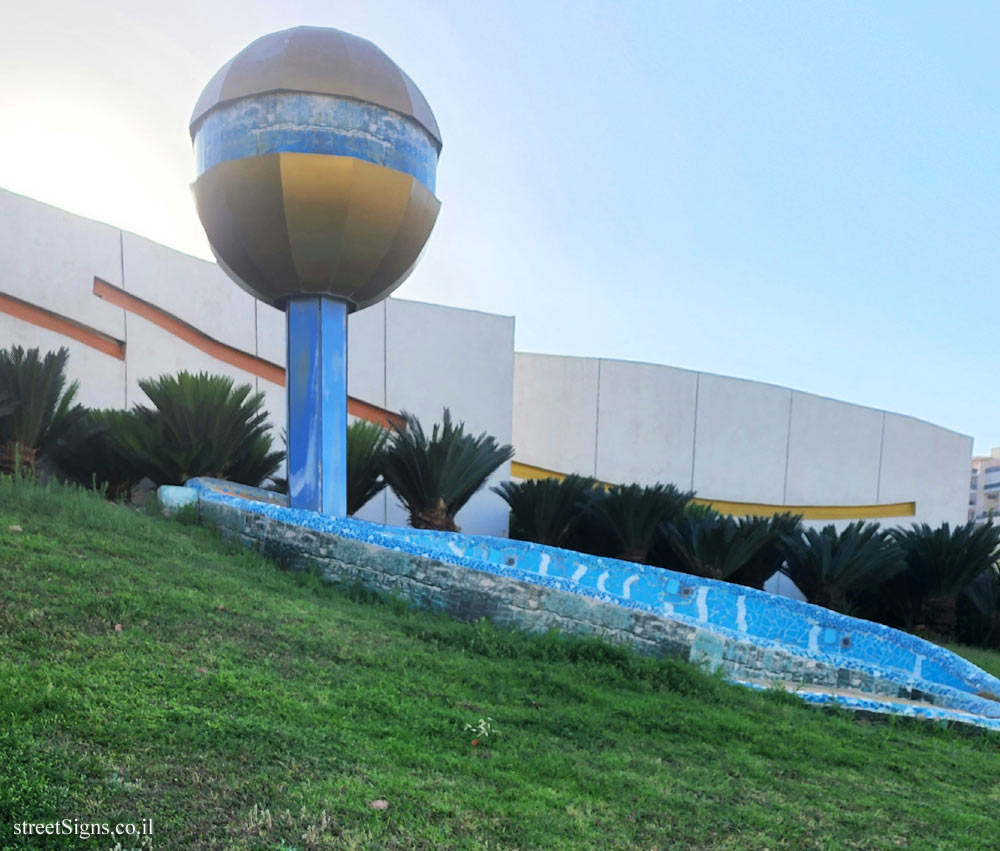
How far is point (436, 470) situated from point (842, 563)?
6.06 meters

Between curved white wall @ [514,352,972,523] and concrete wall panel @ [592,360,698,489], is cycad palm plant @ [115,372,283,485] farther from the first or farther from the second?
concrete wall panel @ [592,360,698,489]

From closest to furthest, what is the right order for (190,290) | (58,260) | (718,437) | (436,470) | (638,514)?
(436,470) → (638,514) → (58,260) → (190,290) → (718,437)

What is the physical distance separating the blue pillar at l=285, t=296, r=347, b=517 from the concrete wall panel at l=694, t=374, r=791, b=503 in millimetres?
12316

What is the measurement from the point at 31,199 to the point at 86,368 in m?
2.65

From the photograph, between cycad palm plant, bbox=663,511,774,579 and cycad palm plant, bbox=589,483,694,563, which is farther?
cycad palm plant, bbox=589,483,694,563

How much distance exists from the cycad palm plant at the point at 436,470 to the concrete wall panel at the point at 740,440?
9.94 metres

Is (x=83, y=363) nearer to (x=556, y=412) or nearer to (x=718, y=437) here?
(x=556, y=412)

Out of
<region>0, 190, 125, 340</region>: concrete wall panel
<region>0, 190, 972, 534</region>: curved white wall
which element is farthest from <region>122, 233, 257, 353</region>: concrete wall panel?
<region>0, 190, 125, 340</region>: concrete wall panel

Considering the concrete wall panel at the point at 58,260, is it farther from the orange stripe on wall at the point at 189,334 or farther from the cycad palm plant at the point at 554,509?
the cycad palm plant at the point at 554,509

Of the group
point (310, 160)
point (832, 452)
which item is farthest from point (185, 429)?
point (832, 452)

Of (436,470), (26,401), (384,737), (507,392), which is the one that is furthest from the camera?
(507,392)

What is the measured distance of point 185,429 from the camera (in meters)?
8.39

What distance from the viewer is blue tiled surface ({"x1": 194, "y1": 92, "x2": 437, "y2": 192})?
6.99m

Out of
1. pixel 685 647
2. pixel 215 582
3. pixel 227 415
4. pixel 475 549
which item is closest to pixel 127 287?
pixel 227 415
